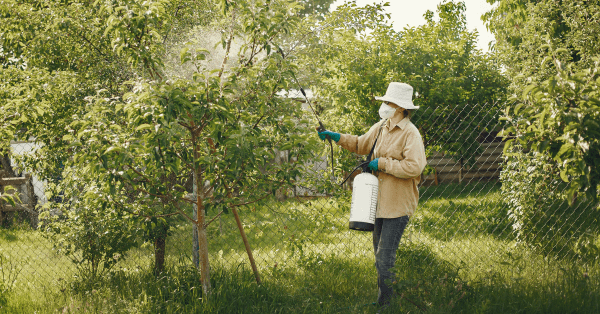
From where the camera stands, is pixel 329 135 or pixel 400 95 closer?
pixel 400 95

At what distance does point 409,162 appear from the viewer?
3.25m

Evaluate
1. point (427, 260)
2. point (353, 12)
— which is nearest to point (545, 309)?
point (427, 260)

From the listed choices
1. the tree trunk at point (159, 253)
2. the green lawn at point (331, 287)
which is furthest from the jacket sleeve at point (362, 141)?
the tree trunk at point (159, 253)

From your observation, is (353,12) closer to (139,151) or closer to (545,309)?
(139,151)

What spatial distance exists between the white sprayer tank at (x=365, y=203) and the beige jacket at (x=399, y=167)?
9cm

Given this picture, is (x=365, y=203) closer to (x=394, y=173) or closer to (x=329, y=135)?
(x=394, y=173)

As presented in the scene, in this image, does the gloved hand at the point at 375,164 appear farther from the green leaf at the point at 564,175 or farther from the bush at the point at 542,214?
the bush at the point at 542,214

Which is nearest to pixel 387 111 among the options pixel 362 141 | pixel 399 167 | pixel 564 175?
pixel 362 141

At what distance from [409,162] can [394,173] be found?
0.45ft

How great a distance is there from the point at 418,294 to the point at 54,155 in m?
3.90

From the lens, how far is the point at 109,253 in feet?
13.5

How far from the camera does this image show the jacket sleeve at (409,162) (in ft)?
10.6

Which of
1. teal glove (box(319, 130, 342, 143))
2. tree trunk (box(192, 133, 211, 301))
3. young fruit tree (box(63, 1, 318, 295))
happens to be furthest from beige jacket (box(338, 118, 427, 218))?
tree trunk (box(192, 133, 211, 301))

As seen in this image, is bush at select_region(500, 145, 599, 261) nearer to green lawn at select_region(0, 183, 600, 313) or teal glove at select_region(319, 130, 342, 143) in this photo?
green lawn at select_region(0, 183, 600, 313)
